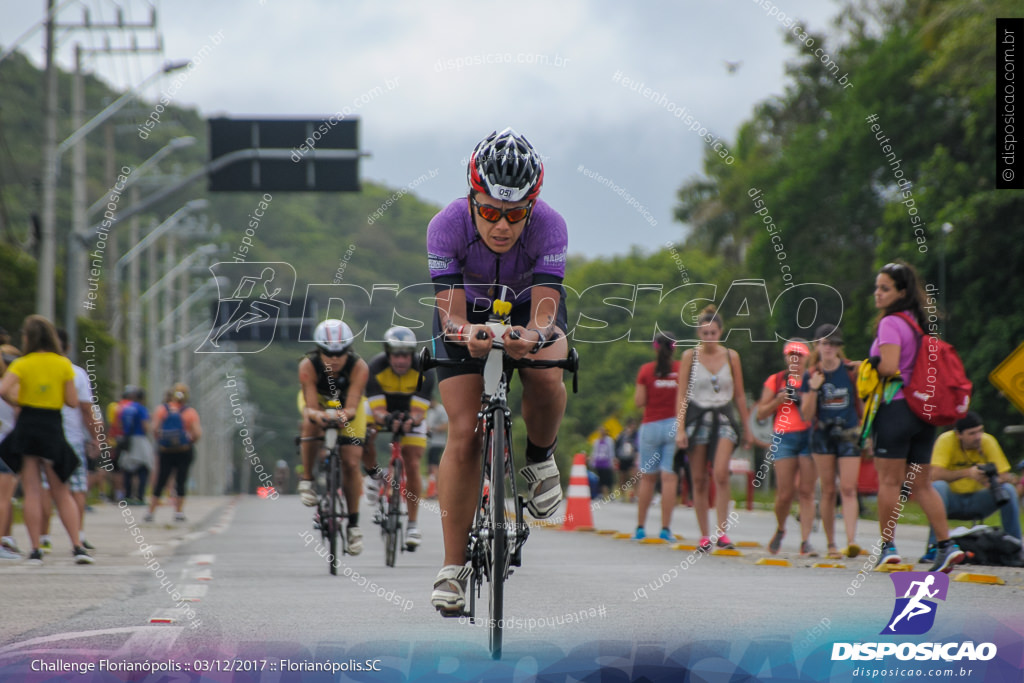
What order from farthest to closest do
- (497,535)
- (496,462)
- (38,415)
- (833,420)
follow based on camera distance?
(833,420), (38,415), (496,462), (497,535)

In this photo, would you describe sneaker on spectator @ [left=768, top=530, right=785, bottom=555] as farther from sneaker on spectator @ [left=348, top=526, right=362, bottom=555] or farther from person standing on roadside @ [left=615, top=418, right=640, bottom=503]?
person standing on roadside @ [left=615, top=418, right=640, bottom=503]

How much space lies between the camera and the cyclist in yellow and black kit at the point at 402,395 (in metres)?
12.3

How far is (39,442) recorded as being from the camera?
1159 centimetres

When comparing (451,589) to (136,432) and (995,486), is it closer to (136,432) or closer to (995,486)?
(995,486)

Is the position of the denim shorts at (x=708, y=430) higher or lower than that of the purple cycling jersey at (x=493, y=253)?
lower

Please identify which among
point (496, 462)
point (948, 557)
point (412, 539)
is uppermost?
point (496, 462)

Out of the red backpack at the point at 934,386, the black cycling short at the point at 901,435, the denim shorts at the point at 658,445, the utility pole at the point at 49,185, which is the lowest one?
the denim shorts at the point at 658,445

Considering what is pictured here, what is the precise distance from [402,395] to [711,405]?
2.68 metres

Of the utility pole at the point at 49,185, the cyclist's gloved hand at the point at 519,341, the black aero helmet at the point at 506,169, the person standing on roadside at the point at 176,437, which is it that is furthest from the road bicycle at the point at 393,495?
the utility pole at the point at 49,185

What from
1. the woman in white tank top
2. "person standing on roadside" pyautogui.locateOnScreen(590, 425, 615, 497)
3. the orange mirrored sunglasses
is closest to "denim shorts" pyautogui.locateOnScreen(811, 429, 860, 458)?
the woman in white tank top

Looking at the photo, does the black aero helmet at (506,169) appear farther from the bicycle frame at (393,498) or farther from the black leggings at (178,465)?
the black leggings at (178,465)

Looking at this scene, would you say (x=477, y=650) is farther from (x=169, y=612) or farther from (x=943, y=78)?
(x=943, y=78)

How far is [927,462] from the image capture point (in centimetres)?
961

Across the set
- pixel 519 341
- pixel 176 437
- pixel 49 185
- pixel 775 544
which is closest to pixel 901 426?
pixel 775 544
